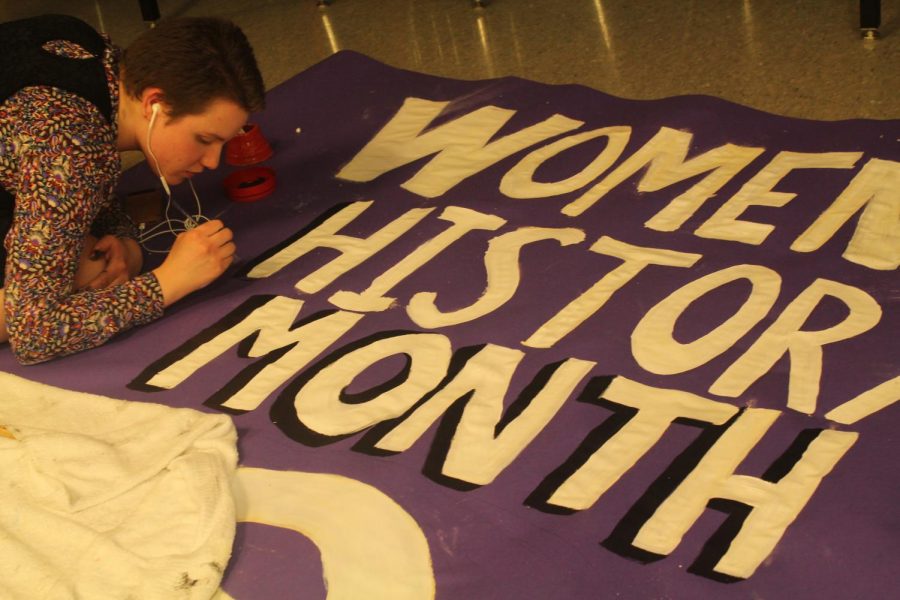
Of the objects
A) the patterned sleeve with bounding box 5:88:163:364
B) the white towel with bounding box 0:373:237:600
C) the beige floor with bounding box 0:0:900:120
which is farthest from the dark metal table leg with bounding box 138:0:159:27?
the white towel with bounding box 0:373:237:600

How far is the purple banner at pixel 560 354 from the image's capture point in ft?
3.46

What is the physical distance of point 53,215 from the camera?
1.31m

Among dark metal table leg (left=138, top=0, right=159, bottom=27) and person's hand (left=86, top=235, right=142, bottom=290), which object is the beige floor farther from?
person's hand (left=86, top=235, right=142, bottom=290)

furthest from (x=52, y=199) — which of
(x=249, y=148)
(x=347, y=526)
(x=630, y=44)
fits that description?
(x=630, y=44)

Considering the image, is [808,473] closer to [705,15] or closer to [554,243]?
[554,243]

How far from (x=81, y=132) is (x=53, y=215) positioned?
4.3 inches

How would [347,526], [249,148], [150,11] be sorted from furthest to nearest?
[150,11] < [249,148] < [347,526]

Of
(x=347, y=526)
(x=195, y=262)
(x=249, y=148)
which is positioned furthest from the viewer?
(x=249, y=148)

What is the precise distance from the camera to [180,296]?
4.91 feet

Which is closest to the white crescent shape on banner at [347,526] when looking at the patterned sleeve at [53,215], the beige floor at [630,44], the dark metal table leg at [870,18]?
the patterned sleeve at [53,215]

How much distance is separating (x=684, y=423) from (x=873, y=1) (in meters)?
1.17

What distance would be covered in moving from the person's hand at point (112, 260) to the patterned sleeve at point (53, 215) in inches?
4.6

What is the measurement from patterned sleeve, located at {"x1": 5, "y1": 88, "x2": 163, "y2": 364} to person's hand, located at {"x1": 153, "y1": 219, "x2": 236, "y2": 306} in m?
0.11

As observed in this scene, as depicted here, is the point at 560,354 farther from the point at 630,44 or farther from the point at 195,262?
the point at 630,44
